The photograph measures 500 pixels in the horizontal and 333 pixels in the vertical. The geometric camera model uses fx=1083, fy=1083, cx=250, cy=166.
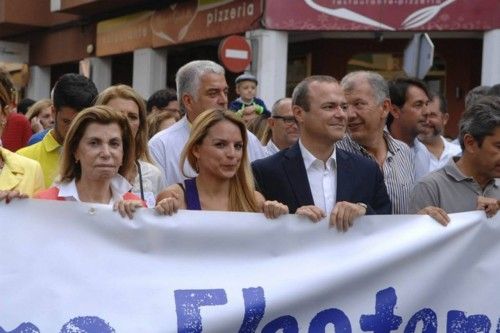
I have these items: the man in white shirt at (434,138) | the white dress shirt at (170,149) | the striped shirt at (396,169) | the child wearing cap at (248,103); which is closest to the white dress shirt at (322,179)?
the striped shirt at (396,169)

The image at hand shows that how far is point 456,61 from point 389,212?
45.3ft

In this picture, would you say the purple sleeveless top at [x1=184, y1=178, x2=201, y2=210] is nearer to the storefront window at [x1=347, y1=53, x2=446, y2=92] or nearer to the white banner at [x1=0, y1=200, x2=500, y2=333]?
the white banner at [x1=0, y1=200, x2=500, y2=333]

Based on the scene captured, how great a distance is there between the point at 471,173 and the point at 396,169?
2.97ft

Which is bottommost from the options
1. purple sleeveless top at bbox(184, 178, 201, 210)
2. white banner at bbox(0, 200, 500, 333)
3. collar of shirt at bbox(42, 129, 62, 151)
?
white banner at bbox(0, 200, 500, 333)

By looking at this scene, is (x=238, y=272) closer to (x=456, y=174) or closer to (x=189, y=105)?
(x=456, y=174)

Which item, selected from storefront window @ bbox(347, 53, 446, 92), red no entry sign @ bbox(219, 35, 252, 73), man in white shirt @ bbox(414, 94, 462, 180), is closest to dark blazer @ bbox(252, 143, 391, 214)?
man in white shirt @ bbox(414, 94, 462, 180)

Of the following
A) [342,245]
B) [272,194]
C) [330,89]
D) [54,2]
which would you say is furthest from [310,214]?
[54,2]

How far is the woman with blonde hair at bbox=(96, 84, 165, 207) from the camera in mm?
5094

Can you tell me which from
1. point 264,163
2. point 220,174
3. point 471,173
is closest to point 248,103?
point 264,163

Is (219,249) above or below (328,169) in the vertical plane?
below

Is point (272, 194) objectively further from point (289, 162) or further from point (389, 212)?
point (389, 212)

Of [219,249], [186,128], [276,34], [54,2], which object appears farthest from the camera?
[54,2]

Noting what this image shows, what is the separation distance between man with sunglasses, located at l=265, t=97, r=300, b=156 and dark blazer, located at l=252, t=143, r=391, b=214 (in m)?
2.41

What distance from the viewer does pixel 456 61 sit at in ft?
60.6
